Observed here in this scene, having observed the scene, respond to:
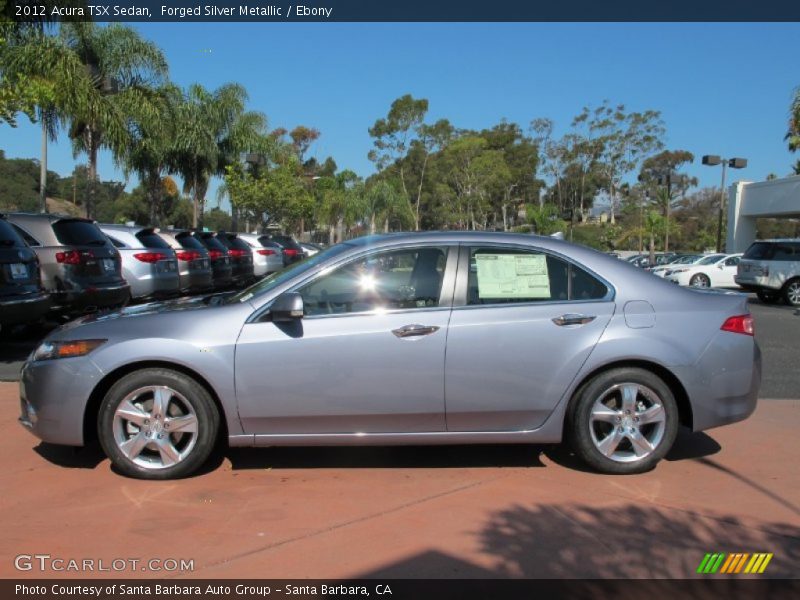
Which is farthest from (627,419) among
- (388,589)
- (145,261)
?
(145,261)

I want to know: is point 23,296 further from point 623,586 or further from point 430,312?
point 623,586

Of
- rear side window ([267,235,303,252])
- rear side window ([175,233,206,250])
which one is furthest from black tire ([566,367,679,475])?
rear side window ([267,235,303,252])

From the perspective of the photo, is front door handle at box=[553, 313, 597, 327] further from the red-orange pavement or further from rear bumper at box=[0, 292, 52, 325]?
rear bumper at box=[0, 292, 52, 325]

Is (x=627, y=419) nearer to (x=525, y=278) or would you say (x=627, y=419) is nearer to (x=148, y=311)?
(x=525, y=278)

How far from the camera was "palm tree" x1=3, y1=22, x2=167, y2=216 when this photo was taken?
58.1 feet

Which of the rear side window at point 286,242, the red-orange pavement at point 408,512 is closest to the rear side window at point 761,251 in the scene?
the rear side window at point 286,242

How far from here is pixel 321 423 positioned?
14.5 ft

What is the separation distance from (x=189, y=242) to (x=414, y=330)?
996cm

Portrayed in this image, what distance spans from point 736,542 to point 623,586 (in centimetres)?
86

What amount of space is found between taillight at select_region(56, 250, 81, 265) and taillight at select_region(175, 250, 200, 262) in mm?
3741

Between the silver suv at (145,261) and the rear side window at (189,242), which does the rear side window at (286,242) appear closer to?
the rear side window at (189,242)

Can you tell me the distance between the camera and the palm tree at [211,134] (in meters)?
27.7

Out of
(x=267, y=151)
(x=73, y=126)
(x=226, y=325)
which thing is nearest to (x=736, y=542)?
(x=226, y=325)

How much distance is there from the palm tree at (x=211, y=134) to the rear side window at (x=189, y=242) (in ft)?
48.7
